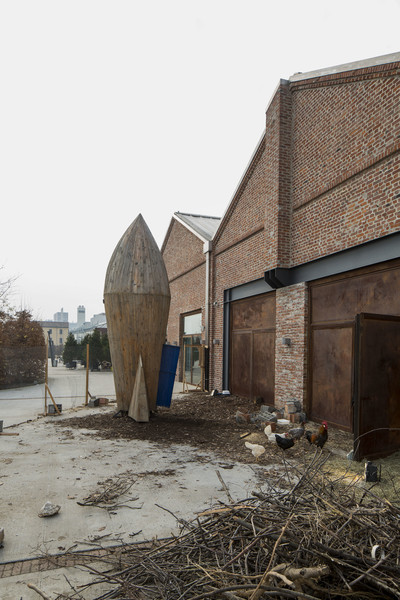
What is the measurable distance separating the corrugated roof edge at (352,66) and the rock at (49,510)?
8.83 meters

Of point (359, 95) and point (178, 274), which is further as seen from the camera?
point (178, 274)

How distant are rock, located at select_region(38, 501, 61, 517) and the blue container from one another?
232 inches

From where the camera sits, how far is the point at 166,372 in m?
10.6

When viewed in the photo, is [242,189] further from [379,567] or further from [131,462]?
[379,567]

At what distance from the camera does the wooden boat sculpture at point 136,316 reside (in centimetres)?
970

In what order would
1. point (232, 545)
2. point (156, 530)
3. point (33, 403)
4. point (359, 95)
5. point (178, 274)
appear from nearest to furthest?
point (232, 545) < point (156, 530) < point (359, 95) < point (33, 403) < point (178, 274)

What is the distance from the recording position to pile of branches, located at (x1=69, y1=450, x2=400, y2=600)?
2.28 m

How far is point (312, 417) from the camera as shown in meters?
9.81

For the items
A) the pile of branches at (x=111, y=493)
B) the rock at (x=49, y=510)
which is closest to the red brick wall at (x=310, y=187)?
the pile of branches at (x=111, y=493)

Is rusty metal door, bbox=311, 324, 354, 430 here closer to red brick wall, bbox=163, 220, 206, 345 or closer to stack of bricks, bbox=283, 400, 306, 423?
stack of bricks, bbox=283, 400, 306, 423

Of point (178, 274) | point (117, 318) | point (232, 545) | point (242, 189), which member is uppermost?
point (242, 189)

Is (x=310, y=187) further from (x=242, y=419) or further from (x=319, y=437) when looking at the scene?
(x=319, y=437)

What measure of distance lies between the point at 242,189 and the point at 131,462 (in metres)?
9.74

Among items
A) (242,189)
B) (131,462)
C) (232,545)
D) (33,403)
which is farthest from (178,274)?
(232,545)
